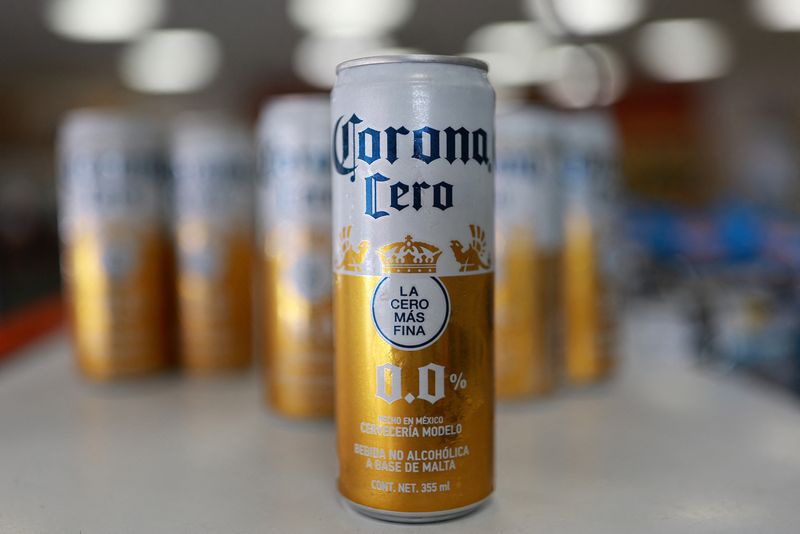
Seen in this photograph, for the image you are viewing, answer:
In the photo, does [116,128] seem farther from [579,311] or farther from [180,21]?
[180,21]

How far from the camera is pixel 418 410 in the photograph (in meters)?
0.65

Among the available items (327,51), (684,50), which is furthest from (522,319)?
(684,50)

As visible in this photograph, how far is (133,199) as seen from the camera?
1133 mm

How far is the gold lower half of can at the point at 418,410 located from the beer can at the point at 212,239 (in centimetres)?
58

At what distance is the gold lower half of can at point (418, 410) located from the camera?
647 mm

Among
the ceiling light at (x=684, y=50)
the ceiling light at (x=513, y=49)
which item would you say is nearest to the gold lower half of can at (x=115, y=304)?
the ceiling light at (x=513, y=49)

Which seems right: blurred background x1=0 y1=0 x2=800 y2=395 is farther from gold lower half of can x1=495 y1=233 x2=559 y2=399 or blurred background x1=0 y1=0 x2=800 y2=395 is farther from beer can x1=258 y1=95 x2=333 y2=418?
beer can x1=258 y1=95 x2=333 y2=418

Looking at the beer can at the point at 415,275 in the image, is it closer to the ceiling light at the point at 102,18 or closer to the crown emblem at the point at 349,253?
the crown emblem at the point at 349,253

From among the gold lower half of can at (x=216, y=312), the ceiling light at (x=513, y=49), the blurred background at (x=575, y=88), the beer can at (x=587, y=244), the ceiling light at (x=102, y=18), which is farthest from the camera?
the ceiling light at (x=513, y=49)

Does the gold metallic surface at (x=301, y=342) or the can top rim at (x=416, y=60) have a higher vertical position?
the can top rim at (x=416, y=60)

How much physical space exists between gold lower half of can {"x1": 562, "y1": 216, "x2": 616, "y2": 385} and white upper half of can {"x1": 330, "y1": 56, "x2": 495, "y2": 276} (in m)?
0.50

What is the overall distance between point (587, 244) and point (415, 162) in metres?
0.57

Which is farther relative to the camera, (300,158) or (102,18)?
(102,18)

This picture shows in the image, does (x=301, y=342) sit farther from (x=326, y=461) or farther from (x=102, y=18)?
(x=102, y=18)
